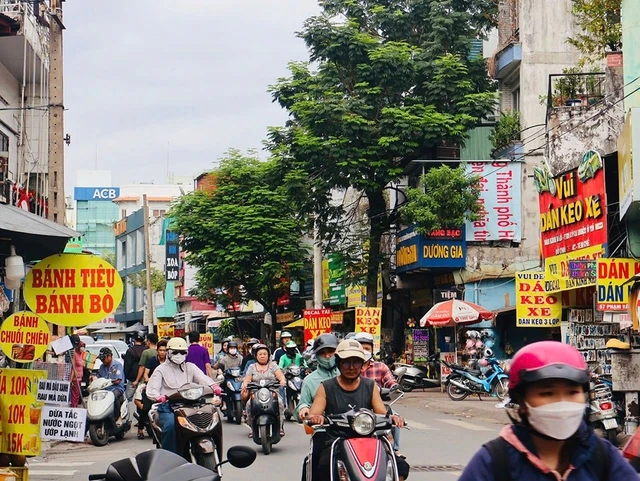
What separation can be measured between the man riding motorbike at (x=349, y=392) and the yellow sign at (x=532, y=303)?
48.5 ft

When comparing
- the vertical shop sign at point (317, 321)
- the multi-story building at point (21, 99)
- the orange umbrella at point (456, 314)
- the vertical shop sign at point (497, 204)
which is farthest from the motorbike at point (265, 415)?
the vertical shop sign at point (497, 204)

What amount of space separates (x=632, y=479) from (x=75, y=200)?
11959 centimetres

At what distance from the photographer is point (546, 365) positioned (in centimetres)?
333

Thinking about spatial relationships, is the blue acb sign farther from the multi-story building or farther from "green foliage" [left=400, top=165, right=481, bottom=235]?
the multi-story building

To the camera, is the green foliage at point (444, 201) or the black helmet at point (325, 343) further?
the green foliage at point (444, 201)

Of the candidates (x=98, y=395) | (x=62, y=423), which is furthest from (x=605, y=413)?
(x=98, y=395)

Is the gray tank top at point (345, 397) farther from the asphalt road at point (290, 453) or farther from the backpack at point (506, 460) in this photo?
the backpack at point (506, 460)

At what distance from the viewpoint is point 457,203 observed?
30.9 metres

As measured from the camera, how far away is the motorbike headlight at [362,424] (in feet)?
23.3

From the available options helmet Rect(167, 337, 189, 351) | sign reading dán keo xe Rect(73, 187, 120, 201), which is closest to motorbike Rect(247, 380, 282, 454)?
helmet Rect(167, 337, 189, 351)

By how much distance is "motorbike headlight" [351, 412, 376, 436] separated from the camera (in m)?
7.10

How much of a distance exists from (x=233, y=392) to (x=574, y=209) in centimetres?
845

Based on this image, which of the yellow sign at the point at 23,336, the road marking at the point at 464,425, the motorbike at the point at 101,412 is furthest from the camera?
the road marking at the point at 464,425

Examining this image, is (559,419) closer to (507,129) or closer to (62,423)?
(62,423)
